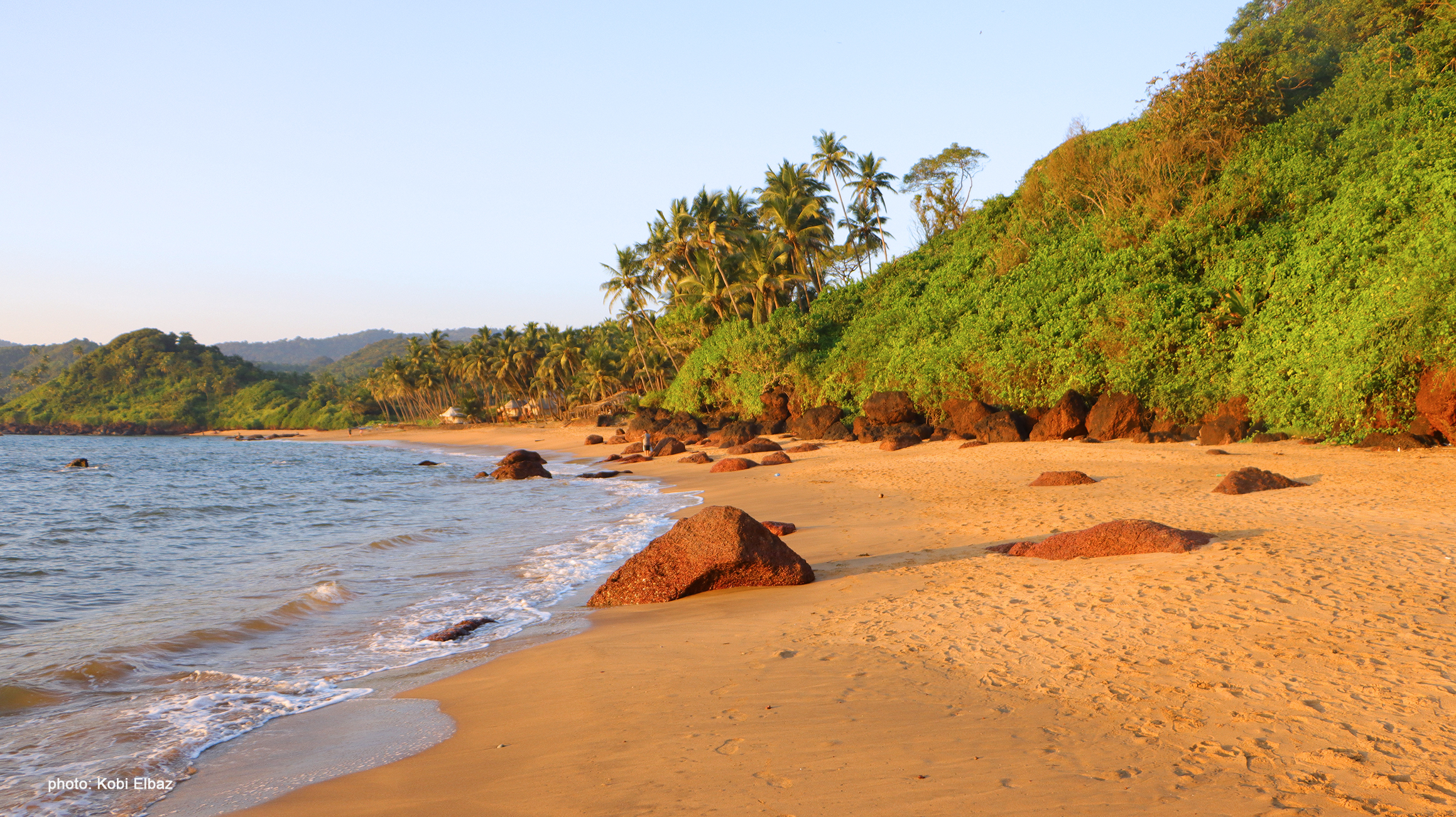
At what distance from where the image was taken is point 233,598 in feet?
34.2

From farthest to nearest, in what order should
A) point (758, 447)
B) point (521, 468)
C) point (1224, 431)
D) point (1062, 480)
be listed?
point (758, 447)
point (521, 468)
point (1224, 431)
point (1062, 480)

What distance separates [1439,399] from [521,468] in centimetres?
2450

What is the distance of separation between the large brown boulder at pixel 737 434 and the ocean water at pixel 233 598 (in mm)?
10490

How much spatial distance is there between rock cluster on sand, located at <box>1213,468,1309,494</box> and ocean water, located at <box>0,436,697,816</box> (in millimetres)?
9642

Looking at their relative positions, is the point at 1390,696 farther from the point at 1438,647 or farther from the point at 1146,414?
the point at 1146,414

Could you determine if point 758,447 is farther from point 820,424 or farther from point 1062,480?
point 1062,480

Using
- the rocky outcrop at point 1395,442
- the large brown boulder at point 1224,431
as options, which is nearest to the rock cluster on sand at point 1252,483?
the rocky outcrop at point 1395,442

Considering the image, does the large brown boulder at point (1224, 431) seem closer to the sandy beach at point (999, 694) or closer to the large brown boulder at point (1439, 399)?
the large brown boulder at point (1439, 399)

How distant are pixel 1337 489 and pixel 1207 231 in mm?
15702

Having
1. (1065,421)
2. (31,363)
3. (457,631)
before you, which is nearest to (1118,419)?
(1065,421)

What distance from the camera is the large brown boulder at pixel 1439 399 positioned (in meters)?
15.0

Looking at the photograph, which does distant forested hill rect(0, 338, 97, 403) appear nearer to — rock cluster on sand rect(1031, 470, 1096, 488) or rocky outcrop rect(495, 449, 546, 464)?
rocky outcrop rect(495, 449, 546, 464)

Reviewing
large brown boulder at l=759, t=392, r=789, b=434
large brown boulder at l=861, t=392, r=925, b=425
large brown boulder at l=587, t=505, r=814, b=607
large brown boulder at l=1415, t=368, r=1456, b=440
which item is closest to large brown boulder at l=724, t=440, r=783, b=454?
large brown boulder at l=861, t=392, r=925, b=425

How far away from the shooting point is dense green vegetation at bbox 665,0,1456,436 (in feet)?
58.0
